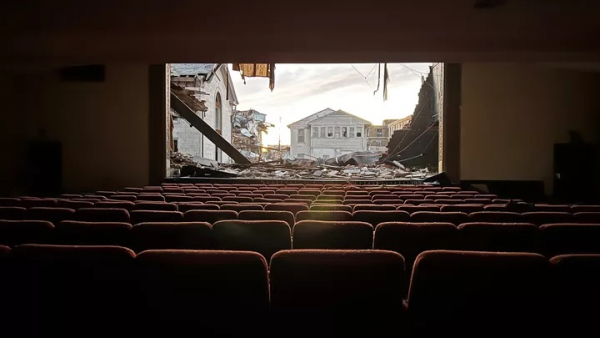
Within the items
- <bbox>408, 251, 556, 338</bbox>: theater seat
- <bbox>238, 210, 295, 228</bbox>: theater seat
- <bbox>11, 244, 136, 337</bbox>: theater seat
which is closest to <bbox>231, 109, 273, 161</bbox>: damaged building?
<bbox>238, 210, 295, 228</bbox>: theater seat

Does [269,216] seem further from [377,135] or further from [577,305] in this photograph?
[377,135]

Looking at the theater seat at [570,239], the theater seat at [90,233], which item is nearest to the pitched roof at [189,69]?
the theater seat at [90,233]

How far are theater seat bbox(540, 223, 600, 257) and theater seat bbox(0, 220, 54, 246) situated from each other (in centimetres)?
320

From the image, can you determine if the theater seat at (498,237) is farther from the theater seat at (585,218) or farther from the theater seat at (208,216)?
the theater seat at (208,216)

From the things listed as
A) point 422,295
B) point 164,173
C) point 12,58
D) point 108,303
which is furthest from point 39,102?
point 422,295

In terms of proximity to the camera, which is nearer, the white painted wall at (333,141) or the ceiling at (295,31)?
the ceiling at (295,31)

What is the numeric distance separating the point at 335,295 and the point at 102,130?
11.6 meters

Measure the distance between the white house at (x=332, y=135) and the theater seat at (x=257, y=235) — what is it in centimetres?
3074

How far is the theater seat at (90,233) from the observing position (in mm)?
2418

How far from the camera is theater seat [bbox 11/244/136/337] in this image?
1484mm

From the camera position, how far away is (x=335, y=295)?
1.50 meters

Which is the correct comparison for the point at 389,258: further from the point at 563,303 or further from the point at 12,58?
Result: the point at 12,58

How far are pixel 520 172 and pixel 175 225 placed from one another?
10.9 meters

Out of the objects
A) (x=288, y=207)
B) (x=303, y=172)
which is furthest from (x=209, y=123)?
(x=288, y=207)
